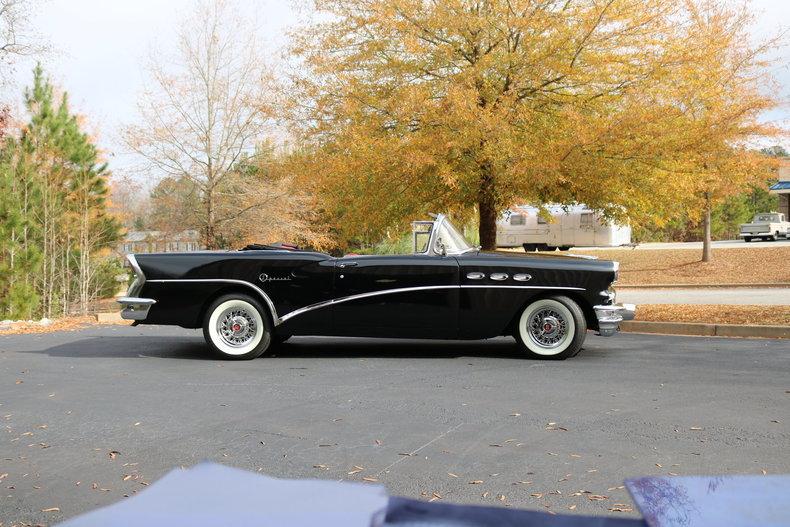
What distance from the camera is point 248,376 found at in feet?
26.4

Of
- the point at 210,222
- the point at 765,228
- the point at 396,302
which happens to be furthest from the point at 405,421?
the point at 765,228

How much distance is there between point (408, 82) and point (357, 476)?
1077cm

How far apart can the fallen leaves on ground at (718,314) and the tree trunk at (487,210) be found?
3.12 meters

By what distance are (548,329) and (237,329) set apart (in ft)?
11.9

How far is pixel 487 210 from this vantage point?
50.0ft

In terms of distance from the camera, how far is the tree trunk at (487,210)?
47.2 ft

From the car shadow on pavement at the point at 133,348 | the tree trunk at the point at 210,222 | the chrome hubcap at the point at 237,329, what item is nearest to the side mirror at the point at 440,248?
the chrome hubcap at the point at 237,329

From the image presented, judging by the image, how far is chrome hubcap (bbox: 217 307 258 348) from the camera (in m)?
9.32

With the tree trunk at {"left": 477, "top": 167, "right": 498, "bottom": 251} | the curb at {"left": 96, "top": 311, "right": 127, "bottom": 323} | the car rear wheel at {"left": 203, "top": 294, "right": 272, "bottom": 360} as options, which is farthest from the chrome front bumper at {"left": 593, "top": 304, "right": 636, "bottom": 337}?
the curb at {"left": 96, "top": 311, "right": 127, "bottom": 323}

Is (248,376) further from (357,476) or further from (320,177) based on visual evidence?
(320,177)

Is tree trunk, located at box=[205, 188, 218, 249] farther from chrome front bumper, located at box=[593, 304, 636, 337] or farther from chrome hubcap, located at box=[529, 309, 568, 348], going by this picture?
chrome front bumper, located at box=[593, 304, 636, 337]

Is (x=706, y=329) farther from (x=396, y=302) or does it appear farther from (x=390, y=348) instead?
(x=396, y=302)

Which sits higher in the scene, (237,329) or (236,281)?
(236,281)

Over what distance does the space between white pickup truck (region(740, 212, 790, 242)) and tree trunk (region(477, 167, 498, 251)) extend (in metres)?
28.0
